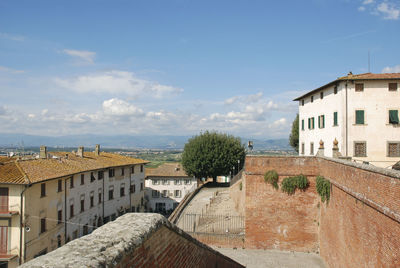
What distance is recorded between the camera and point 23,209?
2175cm

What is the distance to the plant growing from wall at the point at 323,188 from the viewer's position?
1584cm

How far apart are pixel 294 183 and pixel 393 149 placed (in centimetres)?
1135

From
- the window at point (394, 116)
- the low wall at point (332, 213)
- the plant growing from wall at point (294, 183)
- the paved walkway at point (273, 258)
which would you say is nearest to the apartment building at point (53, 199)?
the paved walkway at point (273, 258)

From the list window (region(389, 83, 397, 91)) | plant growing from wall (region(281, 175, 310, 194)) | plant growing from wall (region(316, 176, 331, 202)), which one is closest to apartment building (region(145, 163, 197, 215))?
window (region(389, 83, 397, 91))

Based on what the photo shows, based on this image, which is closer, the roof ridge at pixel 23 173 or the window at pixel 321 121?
the roof ridge at pixel 23 173

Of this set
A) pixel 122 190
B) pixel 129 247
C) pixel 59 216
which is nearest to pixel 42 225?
pixel 59 216

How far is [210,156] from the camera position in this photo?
43.2 m

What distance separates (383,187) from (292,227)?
9560 millimetres

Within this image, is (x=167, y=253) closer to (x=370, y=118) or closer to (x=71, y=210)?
(x=370, y=118)

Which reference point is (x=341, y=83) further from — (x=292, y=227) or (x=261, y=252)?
(x=261, y=252)

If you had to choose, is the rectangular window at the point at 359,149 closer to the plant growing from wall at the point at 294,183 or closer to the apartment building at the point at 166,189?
the plant growing from wall at the point at 294,183

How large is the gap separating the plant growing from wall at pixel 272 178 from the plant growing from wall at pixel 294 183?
406 millimetres

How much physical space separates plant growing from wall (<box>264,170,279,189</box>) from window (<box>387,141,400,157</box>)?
1160 cm

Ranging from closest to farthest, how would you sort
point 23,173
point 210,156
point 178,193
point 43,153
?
point 23,173, point 43,153, point 210,156, point 178,193
